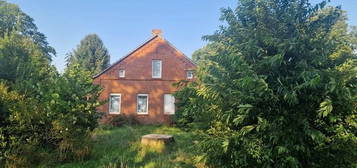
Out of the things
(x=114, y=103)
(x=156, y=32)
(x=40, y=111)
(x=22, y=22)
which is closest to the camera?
(x=40, y=111)

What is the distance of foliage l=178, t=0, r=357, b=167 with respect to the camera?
10.8 feet

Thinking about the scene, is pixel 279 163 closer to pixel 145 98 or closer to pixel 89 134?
pixel 89 134

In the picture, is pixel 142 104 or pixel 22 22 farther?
pixel 22 22

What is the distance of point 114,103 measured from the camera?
1692 cm

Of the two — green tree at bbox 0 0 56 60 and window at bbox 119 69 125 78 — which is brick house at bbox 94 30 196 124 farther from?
green tree at bbox 0 0 56 60

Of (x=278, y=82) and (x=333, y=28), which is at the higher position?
(x=333, y=28)

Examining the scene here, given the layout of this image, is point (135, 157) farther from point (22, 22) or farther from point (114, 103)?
point (22, 22)

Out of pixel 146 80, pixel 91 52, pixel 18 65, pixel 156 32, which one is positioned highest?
pixel 91 52

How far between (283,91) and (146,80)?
47.0ft

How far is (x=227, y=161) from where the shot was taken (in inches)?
152

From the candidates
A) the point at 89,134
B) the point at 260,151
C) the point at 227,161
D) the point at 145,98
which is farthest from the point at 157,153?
the point at 145,98

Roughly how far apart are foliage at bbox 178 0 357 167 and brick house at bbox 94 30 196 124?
12684 millimetres

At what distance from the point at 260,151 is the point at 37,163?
18.1ft

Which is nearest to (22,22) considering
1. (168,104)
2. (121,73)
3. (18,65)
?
(121,73)
